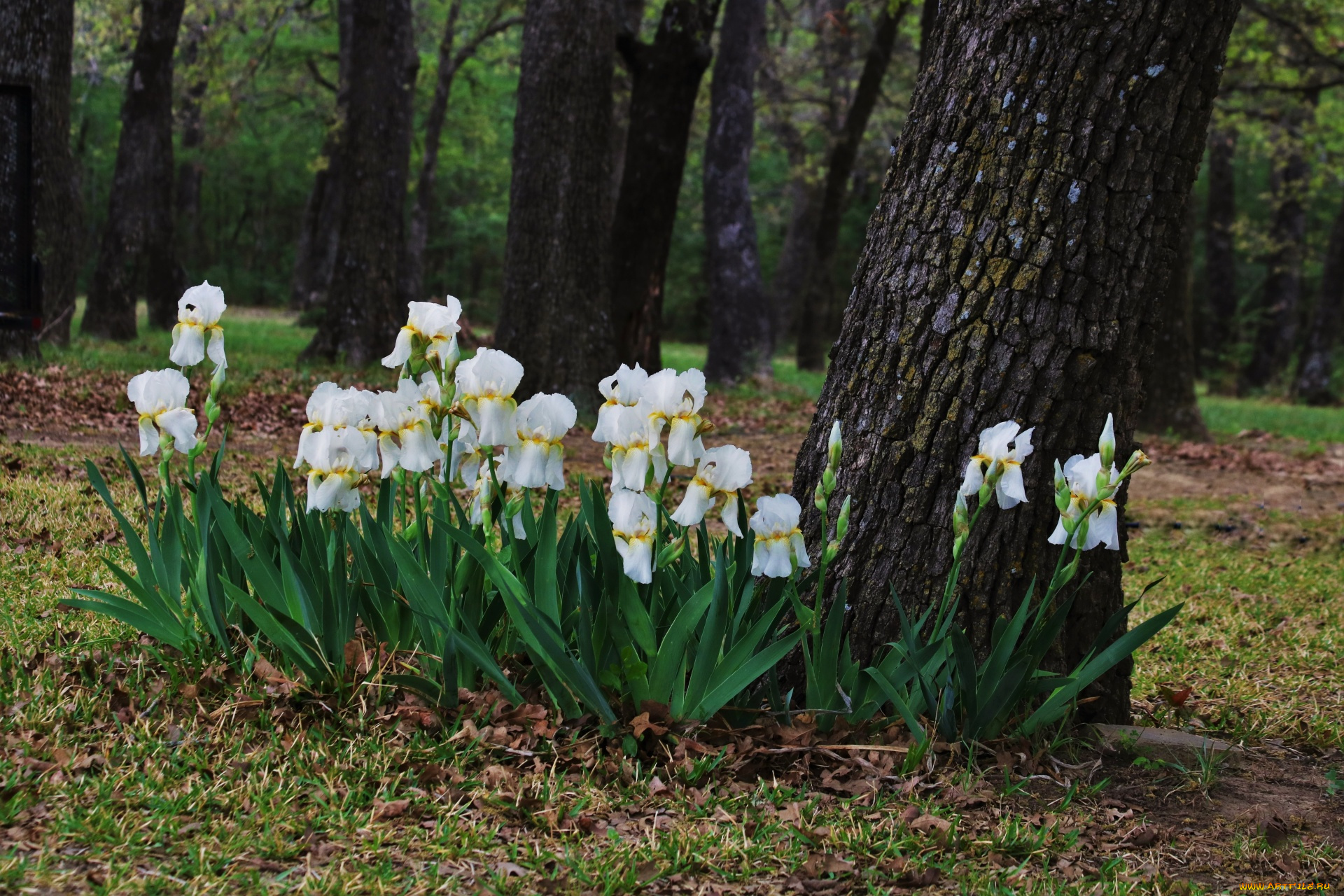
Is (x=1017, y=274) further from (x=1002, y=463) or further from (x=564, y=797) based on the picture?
(x=564, y=797)

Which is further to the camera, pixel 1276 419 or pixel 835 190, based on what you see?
pixel 835 190

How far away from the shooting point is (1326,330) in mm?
18656

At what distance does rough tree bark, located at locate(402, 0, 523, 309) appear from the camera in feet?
64.0

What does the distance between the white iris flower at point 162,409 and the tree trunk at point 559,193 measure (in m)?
5.88

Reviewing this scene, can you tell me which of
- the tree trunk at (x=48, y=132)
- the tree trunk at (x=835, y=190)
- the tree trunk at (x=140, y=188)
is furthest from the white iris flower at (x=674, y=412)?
the tree trunk at (x=835, y=190)

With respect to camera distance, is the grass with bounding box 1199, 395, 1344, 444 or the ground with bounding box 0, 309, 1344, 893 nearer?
the ground with bounding box 0, 309, 1344, 893

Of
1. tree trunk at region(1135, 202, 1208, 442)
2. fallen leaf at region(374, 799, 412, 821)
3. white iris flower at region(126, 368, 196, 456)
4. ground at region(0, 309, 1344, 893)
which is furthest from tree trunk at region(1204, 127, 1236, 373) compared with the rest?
fallen leaf at region(374, 799, 412, 821)

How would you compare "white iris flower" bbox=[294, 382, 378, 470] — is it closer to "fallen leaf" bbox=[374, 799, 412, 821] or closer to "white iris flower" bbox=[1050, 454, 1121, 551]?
"fallen leaf" bbox=[374, 799, 412, 821]

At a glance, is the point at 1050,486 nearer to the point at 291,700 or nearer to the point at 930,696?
the point at 930,696

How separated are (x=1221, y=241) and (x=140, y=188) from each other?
1987cm

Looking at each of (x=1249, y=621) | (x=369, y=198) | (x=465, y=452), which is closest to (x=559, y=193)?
(x=369, y=198)

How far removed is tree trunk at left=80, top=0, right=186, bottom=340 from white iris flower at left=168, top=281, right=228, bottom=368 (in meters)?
11.3

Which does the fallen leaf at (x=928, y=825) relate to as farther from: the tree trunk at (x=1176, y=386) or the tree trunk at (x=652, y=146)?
the tree trunk at (x=1176, y=386)

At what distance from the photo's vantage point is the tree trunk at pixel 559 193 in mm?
8797
